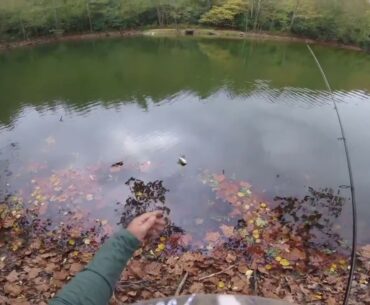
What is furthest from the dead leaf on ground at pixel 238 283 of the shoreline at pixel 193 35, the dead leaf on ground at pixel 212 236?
the shoreline at pixel 193 35

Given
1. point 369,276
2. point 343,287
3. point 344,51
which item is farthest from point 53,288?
point 344,51

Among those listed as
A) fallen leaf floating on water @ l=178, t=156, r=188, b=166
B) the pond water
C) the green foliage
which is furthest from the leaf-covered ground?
the green foliage

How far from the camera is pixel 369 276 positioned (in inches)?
195

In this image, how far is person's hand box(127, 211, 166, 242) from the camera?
1788 mm

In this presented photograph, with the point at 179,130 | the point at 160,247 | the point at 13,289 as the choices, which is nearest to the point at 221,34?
the point at 179,130

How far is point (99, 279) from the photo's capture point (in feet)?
5.08

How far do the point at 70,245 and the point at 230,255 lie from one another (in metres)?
2.47

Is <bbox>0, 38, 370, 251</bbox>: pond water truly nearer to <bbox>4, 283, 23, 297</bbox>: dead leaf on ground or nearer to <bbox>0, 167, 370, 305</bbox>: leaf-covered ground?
<bbox>0, 167, 370, 305</bbox>: leaf-covered ground

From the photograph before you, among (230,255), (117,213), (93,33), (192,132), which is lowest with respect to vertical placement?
(93,33)

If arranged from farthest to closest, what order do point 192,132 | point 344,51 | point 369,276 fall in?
point 344,51 → point 192,132 → point 369,276

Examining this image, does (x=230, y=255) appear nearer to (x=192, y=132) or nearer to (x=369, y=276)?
(x=369, y=276)

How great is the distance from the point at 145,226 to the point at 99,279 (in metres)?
0.36

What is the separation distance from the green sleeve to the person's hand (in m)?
0.11

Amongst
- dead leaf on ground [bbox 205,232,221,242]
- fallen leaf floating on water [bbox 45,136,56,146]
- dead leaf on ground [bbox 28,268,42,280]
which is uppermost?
dead leaf on ground [bbox 28,268,42,280]
